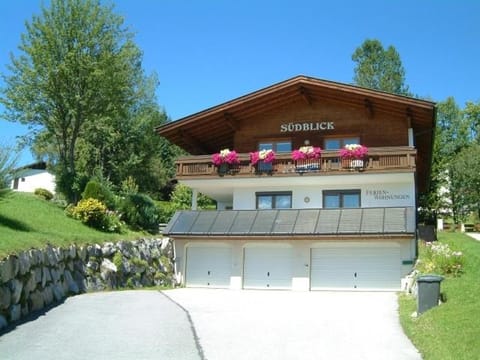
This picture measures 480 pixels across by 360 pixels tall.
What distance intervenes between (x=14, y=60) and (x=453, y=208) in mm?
36853

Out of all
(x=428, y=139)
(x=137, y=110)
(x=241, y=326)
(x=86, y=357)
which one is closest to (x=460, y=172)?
(x=428, y=139)

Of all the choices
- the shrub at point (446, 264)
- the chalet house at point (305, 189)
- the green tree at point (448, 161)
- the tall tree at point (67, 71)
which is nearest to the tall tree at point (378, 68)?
the green tree at point (448, 161)

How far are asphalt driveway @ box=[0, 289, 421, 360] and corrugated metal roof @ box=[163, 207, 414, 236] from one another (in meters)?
6.33

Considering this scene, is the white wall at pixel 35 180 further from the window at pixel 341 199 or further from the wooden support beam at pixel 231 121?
the window at pixel 341 199

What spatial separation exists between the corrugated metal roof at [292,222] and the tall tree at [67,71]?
7.43 meters

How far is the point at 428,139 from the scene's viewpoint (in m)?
29.7

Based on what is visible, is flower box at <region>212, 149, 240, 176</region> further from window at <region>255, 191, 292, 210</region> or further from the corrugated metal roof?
the corrugated metal roof

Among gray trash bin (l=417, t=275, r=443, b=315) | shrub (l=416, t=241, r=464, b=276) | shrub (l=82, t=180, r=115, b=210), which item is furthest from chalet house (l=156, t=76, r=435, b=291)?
gray trash bin (l=417, t=275, r=443, b=315)

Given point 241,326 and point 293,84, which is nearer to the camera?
point 241,326

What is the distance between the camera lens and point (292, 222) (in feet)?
83.0

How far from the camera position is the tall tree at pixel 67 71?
3081 cm

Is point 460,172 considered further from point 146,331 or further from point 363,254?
point 146,331

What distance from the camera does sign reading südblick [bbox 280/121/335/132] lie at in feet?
95.6

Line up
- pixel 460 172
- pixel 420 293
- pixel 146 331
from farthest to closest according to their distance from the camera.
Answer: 1. pixel 460 172
2. pixel 420 293
3. pixel 146 331
